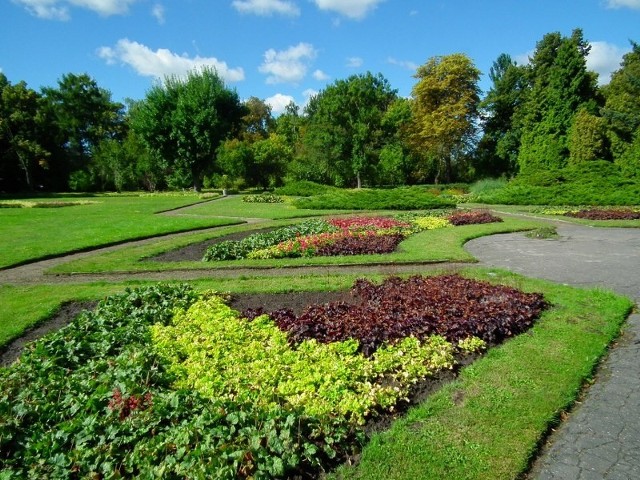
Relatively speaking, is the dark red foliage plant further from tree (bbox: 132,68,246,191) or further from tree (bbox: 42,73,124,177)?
tree (bbox: 42,73,124,177)

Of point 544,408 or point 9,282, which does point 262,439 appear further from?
point 9,282

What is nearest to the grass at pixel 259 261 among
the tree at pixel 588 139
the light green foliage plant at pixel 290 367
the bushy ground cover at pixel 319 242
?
the bushy ground cover at pixel 319 242

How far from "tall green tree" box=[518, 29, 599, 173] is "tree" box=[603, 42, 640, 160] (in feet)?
8.94

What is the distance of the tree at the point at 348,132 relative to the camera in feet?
153

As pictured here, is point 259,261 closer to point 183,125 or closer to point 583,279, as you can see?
point 583,279

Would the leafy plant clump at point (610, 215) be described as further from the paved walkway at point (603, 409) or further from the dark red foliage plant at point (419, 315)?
the dark red foliage plant at point (419, 315)

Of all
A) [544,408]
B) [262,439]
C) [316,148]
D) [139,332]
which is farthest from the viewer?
[316,148]

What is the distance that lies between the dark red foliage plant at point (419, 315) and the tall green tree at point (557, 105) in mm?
32535

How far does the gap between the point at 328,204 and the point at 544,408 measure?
21744 millimetres

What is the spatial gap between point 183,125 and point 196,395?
40.4m

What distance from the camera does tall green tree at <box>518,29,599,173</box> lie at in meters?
35.1

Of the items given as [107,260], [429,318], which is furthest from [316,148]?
[429,318]

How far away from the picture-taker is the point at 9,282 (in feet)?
30.6

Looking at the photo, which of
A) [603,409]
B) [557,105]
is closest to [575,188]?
[557,105]
